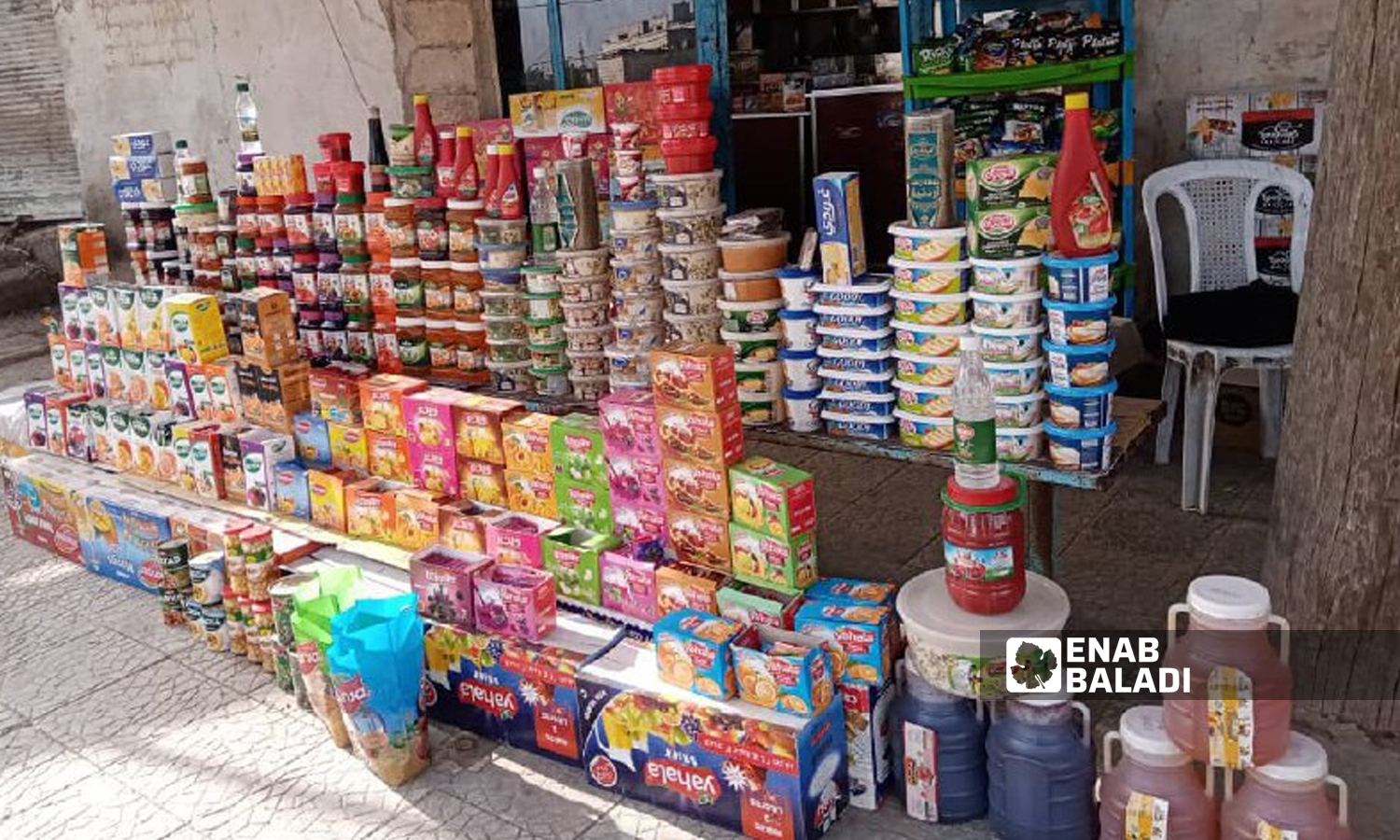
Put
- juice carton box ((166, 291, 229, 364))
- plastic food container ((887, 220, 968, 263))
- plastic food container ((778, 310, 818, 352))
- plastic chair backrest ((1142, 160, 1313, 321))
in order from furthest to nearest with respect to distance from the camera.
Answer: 1. plastic chair backrest ((1142, 160, 1313, 321))
2. juice carton box ((166, 291, 229, 364))
3. plastic food container ((778, 310, 818, 352))
4. plastic food container ((887, 220, 968, 263))

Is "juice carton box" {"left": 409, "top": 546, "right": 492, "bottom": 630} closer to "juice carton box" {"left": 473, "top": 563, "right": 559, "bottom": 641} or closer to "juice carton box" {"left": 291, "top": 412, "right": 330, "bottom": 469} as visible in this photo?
"juice carton box" {"left": 473, "top": 563, "right": 559, "bottom": 641}

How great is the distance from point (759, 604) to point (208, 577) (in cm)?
204

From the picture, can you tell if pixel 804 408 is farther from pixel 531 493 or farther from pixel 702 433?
pixel 531 493

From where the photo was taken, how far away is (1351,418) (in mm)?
2949

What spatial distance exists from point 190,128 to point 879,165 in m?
5.09

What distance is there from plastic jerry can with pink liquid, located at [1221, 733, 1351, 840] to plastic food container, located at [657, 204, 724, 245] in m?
2.15

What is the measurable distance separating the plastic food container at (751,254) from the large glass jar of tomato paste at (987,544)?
1.06 metres

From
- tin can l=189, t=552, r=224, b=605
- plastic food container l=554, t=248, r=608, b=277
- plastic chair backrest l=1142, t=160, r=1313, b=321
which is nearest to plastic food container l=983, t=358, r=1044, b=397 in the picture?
plastic food container l=554, t=248, r=608, b=277

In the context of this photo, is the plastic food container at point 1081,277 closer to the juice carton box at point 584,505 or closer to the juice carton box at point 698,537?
the juice carton box at point 698,537

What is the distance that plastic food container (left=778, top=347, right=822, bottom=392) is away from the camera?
11.5 feet

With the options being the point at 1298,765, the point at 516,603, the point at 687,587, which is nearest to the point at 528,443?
the point at 516,603

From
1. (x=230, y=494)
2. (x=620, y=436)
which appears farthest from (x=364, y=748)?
(x=230, y=494)

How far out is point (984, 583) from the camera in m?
2.84

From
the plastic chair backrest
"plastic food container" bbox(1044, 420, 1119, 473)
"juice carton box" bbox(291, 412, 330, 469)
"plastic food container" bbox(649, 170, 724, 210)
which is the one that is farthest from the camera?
the plastic chair backrest
